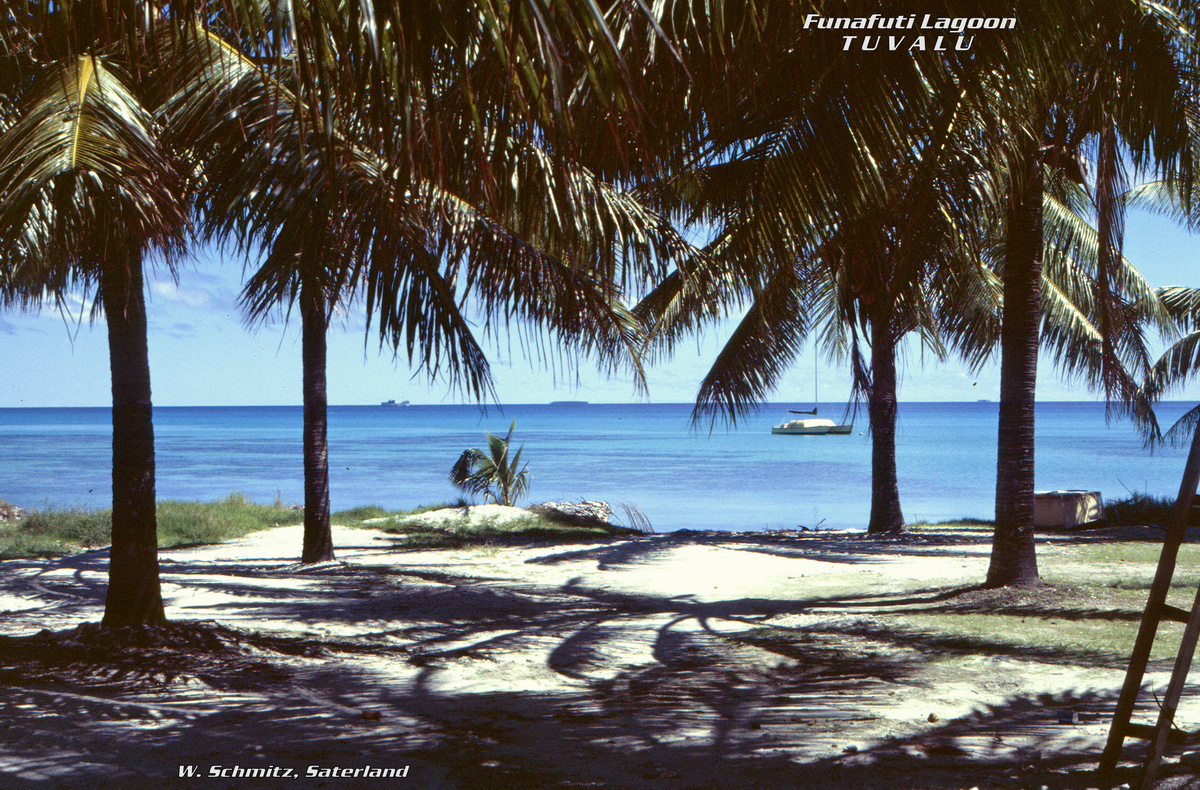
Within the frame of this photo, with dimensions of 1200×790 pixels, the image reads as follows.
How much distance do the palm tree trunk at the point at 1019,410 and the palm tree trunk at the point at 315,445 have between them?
710cm

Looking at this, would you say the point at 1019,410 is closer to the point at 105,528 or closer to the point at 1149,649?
the point at 1149,649

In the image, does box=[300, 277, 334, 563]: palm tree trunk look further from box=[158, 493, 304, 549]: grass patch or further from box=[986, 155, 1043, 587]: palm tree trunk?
box=[986, 155, 1043, 587]: palm tree trunk

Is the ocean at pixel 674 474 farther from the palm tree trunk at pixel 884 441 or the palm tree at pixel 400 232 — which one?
the palm tree at pixel 400 232

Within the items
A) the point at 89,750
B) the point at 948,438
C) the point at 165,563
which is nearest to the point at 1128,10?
the point at 89,750

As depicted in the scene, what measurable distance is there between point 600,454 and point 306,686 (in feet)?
175

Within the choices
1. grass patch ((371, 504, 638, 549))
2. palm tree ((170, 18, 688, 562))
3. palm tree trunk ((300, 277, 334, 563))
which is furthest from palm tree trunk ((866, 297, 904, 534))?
palm tree ((170, 18, 688, 562))

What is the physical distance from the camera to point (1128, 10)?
15.9 ft

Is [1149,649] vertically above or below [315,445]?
below

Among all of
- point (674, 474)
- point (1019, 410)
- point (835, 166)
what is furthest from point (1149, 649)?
point (674, 474)

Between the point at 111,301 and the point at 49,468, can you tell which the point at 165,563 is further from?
the point at 49,468

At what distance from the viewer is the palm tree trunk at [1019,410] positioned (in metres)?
8.07

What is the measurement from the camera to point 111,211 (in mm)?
3807

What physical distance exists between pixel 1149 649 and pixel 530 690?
318 cm

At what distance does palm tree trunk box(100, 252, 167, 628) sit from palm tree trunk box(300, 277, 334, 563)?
4302mm
